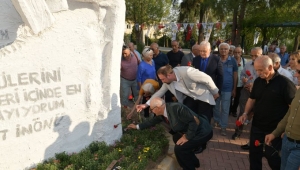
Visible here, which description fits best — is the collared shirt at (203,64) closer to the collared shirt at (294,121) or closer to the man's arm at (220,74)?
the man's arm at (220,74)

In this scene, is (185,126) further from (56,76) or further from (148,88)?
(56,76)

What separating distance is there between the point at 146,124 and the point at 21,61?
1.89m

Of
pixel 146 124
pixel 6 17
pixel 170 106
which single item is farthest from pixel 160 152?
pixel 6 17

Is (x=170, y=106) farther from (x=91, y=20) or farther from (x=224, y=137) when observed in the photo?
(x=224, y=137)

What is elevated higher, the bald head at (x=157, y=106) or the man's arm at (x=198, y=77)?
the man's arm at (x=198, y=77)

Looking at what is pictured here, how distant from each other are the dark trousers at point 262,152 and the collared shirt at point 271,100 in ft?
0.35

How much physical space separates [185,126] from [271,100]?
1.12m

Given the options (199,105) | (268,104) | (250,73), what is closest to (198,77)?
(199,105)

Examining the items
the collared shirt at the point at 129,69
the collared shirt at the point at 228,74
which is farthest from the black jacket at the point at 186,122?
the collared shirt at the point at 129,69

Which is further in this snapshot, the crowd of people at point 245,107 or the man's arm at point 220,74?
the man's arm at point 220,74

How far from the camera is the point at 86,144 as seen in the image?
12.6ft

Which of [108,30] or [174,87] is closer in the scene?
[108,30]

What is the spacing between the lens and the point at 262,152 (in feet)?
11.1

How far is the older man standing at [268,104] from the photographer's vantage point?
299cm
